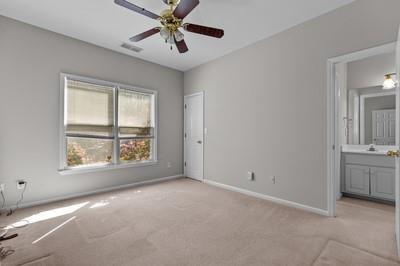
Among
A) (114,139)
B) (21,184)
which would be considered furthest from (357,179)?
(21,184)

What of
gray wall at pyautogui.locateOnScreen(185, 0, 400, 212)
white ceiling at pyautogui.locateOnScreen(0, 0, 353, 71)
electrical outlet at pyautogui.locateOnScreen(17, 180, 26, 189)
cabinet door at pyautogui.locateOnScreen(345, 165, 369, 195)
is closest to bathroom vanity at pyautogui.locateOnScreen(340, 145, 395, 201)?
cabinet door at pyautogui.locateOnScreen(345, 165, 369, 195)

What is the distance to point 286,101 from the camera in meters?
3.03

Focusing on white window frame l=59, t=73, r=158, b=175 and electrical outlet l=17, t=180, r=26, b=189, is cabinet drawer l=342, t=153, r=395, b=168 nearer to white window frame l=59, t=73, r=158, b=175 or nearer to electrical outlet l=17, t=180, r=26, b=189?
white window frame l=59, t=73, r=158, b=175

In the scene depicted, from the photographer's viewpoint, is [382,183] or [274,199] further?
[274,199]

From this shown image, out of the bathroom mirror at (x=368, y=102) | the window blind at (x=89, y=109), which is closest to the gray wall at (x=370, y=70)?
the bathroom mirror at (x=368, y=102)

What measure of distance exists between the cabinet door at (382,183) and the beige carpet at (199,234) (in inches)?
7.3

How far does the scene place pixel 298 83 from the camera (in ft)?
9.49

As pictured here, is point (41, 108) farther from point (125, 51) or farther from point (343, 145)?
point (343, 145)

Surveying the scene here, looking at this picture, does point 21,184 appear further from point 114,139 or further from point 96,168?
point 114,139

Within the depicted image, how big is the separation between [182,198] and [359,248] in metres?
2.44

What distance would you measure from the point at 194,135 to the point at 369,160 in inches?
137

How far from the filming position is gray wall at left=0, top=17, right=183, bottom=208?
2754mm

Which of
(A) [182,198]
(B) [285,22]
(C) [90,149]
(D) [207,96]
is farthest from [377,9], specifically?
(C) [90,149]

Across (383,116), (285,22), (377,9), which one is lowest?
(383,116)
